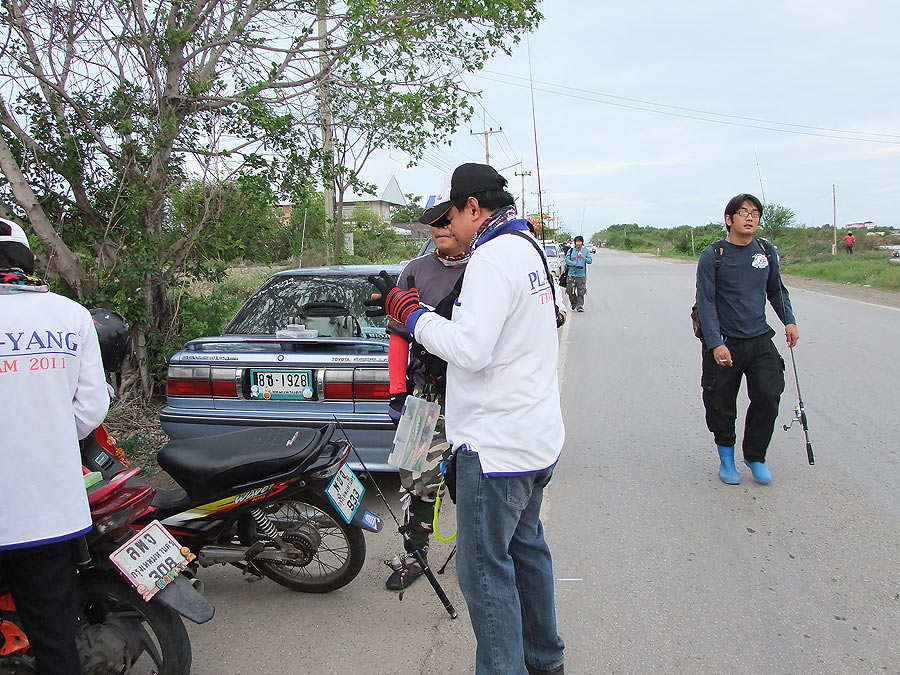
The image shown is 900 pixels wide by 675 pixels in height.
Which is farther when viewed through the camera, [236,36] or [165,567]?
[236,36]

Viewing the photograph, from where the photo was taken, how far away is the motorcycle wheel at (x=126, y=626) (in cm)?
237

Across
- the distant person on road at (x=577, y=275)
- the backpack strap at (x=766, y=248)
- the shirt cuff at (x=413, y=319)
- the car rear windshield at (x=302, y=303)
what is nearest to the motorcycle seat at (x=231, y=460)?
the shirt cuff at (x=413, y=319)

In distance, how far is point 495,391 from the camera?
7.00 feet

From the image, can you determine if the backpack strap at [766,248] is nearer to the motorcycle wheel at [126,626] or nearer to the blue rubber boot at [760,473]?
the blue rubber boot at [760,473]

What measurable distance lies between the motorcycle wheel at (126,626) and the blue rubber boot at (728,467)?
11.4ft

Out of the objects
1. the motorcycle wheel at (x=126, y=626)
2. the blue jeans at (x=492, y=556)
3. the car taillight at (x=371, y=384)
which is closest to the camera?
the blue jeans at (x=492, y=556)

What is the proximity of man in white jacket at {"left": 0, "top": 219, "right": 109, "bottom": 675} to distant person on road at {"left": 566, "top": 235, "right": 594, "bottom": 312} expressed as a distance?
42.8ft

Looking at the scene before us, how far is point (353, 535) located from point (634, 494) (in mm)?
2087

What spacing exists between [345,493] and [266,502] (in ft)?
1.11

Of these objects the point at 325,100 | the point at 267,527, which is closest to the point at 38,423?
the point at 267,527

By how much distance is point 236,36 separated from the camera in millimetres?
6566

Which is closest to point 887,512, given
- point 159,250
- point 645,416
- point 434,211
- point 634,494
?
point 634,494

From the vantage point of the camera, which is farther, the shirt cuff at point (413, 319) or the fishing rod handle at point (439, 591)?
the fishing rod handle at point (439, 591)

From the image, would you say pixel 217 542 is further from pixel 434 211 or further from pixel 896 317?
pixel 896 317
